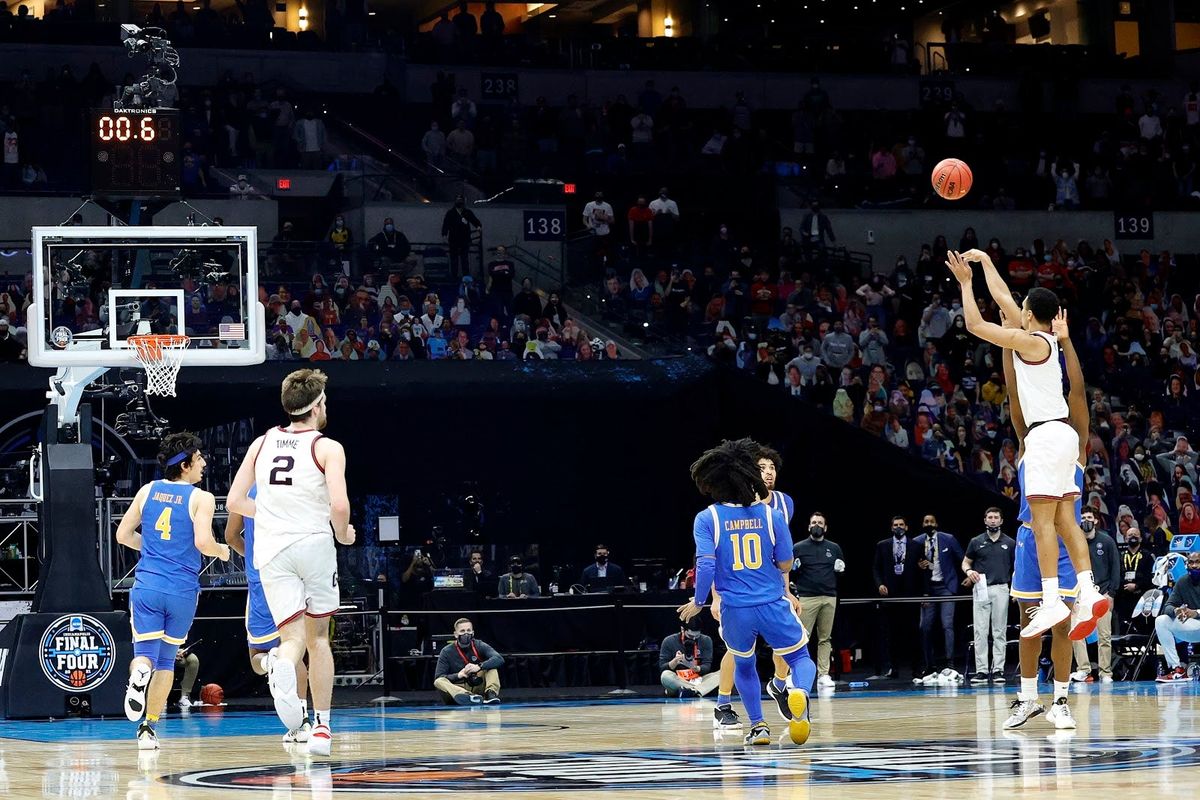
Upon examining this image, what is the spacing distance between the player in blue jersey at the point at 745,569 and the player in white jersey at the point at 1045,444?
1466 mm

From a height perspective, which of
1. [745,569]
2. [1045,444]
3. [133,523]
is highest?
[1045,444]

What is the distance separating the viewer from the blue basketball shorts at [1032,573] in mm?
10648

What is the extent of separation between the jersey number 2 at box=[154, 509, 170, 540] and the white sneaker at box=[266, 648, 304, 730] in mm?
2312

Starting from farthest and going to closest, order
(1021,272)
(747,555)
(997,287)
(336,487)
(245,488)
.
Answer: (1021,272), (747,555), (997,287), (245,488), (336,487)

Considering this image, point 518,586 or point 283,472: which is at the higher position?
point 283,472

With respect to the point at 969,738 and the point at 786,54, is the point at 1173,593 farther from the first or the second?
the point at 786,54

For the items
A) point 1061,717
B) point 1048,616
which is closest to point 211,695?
point 1061,717

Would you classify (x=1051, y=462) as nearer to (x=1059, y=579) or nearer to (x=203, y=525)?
(x=1059, y=579)

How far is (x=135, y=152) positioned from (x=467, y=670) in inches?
250

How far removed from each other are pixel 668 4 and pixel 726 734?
3537 centimetres

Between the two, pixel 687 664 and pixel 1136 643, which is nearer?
pixel 687 664

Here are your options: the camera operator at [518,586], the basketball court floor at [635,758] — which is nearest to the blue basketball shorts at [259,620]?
the basketball court floor at [635,758]

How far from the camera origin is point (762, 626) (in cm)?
1048

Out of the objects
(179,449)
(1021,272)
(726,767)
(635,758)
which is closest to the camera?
(726,767)
